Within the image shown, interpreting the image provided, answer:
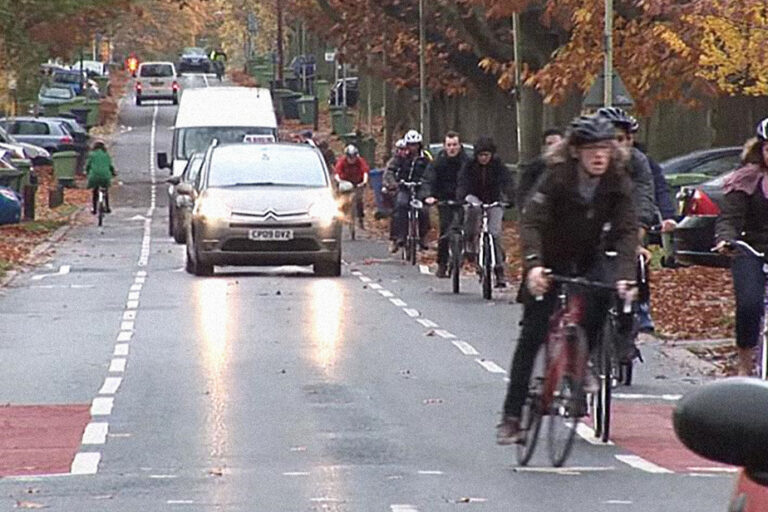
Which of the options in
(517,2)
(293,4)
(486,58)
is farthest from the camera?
(293,4)

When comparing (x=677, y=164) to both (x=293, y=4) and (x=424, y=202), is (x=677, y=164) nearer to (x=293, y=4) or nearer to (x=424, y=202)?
(x=424, y=202)

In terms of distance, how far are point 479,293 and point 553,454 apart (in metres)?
14.1

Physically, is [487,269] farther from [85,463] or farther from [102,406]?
[85,463]

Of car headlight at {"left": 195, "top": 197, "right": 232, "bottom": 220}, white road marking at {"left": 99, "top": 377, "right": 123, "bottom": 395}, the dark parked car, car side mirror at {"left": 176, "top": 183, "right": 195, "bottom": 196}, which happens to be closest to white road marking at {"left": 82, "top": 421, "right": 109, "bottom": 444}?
white road marking at {"left": 99, "top": 377, "right": 123, "bottom": 395}

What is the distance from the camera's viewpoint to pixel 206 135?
133 ft

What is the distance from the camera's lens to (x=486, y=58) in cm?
4253

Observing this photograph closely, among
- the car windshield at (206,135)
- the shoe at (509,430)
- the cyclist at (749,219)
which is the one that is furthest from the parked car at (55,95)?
the shoe at (509,430)

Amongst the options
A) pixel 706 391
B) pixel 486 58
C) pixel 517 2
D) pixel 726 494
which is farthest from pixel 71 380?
pixel 486 58

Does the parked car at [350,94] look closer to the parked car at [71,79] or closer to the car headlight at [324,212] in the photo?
the parked car at [71,79]

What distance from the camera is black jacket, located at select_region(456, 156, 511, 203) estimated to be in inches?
882

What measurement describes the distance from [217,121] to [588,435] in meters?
29.9

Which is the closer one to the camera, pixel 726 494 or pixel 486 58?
pixel 726 494

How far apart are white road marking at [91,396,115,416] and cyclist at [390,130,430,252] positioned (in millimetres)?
15343

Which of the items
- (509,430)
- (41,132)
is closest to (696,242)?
(509,430)
